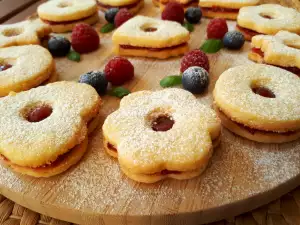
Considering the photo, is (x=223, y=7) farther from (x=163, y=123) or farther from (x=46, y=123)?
(x=46, y=123)

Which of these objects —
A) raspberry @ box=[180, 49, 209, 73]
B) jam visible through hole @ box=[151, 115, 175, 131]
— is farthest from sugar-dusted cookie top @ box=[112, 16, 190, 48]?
jam visible through hole @ box=[151, 115, 175, 131]

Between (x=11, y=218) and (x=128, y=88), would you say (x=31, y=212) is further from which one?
(x=128, y=88)

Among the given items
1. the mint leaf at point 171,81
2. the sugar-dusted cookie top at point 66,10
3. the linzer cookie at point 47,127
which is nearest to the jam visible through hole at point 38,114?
the linzer cookie at point 47,127

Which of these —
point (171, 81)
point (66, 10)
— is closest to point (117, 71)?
point (171, 81)

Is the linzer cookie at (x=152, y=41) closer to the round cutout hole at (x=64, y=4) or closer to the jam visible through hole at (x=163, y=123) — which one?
the round cutout hole at (x=64, y=4)

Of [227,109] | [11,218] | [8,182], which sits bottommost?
[11,218]

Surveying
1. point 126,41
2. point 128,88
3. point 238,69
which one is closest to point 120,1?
point 126,41
